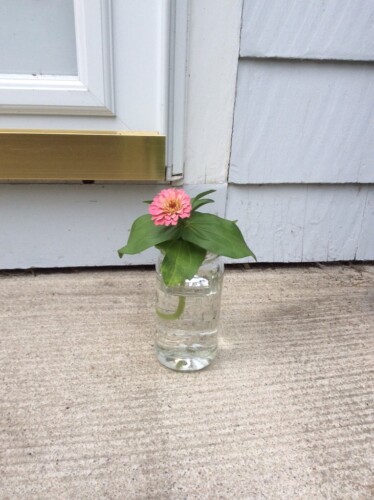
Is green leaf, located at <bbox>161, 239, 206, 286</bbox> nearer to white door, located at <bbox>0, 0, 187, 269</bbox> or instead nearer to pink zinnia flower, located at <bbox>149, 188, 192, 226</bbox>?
pink zinnia flower, located at <bbox>149, 188, 192, 226</bbox>

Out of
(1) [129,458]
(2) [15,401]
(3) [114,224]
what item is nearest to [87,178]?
(3) [114,224]

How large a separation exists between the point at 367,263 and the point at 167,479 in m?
0.91

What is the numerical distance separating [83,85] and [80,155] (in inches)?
6.5

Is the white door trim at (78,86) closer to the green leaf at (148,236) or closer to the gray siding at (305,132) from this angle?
the gray siding at (305,132)

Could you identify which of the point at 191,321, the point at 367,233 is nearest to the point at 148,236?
the point at 191,321

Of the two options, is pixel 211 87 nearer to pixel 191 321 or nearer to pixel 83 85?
pixel 83 85

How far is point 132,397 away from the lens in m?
0.66

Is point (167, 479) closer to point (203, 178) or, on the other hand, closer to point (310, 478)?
point (310, 478)

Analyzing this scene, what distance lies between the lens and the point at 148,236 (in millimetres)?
639

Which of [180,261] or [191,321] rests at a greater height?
[180,261]

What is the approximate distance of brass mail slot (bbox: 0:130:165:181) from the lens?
932 mm

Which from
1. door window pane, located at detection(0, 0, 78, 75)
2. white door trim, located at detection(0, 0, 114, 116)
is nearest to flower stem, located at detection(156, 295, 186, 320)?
white door trim, located at detection(0, 0, 114, 116)

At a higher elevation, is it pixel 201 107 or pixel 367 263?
pixel 201 107

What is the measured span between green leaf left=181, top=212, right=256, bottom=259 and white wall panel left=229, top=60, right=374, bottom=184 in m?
0.45
